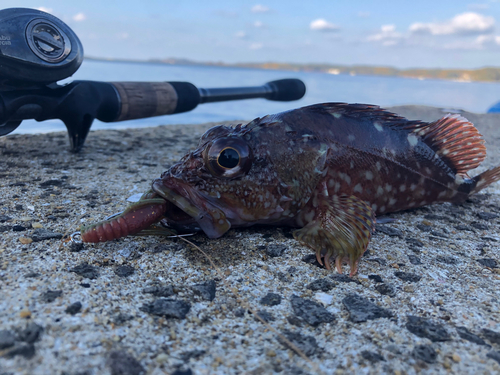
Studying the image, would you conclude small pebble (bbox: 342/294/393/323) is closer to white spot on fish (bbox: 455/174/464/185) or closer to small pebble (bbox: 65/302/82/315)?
small pebble (bbox: 65/302/82/315)

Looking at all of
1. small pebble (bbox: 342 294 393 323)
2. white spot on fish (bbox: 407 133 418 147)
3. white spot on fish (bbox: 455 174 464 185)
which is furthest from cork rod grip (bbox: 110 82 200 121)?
small pebble (bbox: 342 294 393 323)

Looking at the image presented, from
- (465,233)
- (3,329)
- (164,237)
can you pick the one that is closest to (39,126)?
(164,237)

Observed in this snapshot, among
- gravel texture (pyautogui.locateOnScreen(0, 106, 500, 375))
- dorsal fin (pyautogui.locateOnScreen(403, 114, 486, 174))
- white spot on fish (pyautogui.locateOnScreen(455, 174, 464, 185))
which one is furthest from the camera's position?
white spot on fish (pyautogui.locateOnScreen(455, 174, 464, 185))

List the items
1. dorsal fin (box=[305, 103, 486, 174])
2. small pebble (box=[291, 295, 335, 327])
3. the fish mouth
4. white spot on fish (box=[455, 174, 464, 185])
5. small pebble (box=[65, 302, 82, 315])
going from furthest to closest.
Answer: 1. white spot on fish (box=[455, 174, 464, 185])
2. dorsal fin (box=[305, 103, 486, 174])
3. the fish mouth
4. small pebble (box=[291, 295, 335, 327])
5. small pebble (box=[65, 302, 82, 315])

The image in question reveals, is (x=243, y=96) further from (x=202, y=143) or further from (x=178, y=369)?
(x=178, y=369)

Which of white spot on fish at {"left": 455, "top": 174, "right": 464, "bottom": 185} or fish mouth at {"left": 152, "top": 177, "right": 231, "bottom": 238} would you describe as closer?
fish mouth at {"left": 152, "top": 177, "right": 231, "bottom": 238}

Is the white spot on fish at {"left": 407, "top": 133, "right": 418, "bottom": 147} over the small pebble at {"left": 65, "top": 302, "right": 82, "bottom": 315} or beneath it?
over

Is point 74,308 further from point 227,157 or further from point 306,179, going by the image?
point 306,179

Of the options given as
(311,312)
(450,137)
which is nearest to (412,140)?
(450,137)

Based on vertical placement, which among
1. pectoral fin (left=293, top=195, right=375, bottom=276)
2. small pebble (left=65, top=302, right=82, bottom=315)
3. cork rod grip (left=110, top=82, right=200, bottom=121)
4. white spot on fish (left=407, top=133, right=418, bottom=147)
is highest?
cork rod grip (left=110, top=82, right=200, bottom=121)
